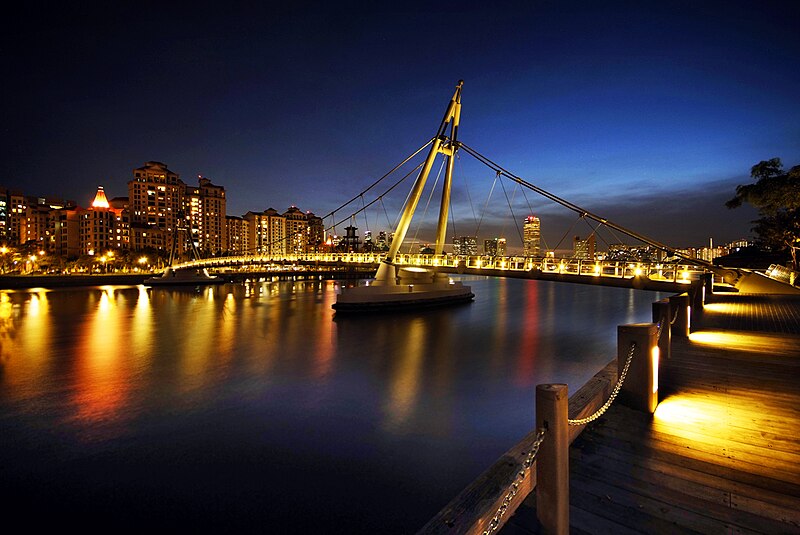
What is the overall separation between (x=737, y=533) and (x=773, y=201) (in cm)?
2208

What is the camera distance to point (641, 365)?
4582 mm

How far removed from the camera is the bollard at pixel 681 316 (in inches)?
312

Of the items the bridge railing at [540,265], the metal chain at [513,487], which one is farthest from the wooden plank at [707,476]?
the bridge railing at [540,265]

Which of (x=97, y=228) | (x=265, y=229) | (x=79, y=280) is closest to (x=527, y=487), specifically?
(x=79, y=280)

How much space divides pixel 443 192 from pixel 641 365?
26.0m

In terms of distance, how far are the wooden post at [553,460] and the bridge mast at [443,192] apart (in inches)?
980

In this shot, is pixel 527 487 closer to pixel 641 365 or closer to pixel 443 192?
pixel 641 365

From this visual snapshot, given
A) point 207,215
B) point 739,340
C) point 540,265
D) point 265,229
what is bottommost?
point 739,340

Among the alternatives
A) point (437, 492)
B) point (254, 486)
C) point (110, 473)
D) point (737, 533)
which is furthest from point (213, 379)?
point (737, 533)

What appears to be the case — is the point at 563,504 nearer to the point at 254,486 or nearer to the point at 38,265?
the point at 254,486

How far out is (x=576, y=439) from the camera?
4.00 meters

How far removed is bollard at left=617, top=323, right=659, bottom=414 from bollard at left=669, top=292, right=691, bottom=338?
4.10m

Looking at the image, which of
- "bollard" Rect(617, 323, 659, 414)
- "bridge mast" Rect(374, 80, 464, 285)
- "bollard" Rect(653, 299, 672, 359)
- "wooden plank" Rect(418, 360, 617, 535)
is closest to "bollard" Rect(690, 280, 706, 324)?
"bollard" Rect(653, 299, 672, 359)

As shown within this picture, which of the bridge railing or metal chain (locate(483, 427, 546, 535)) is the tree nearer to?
the bridge railing
